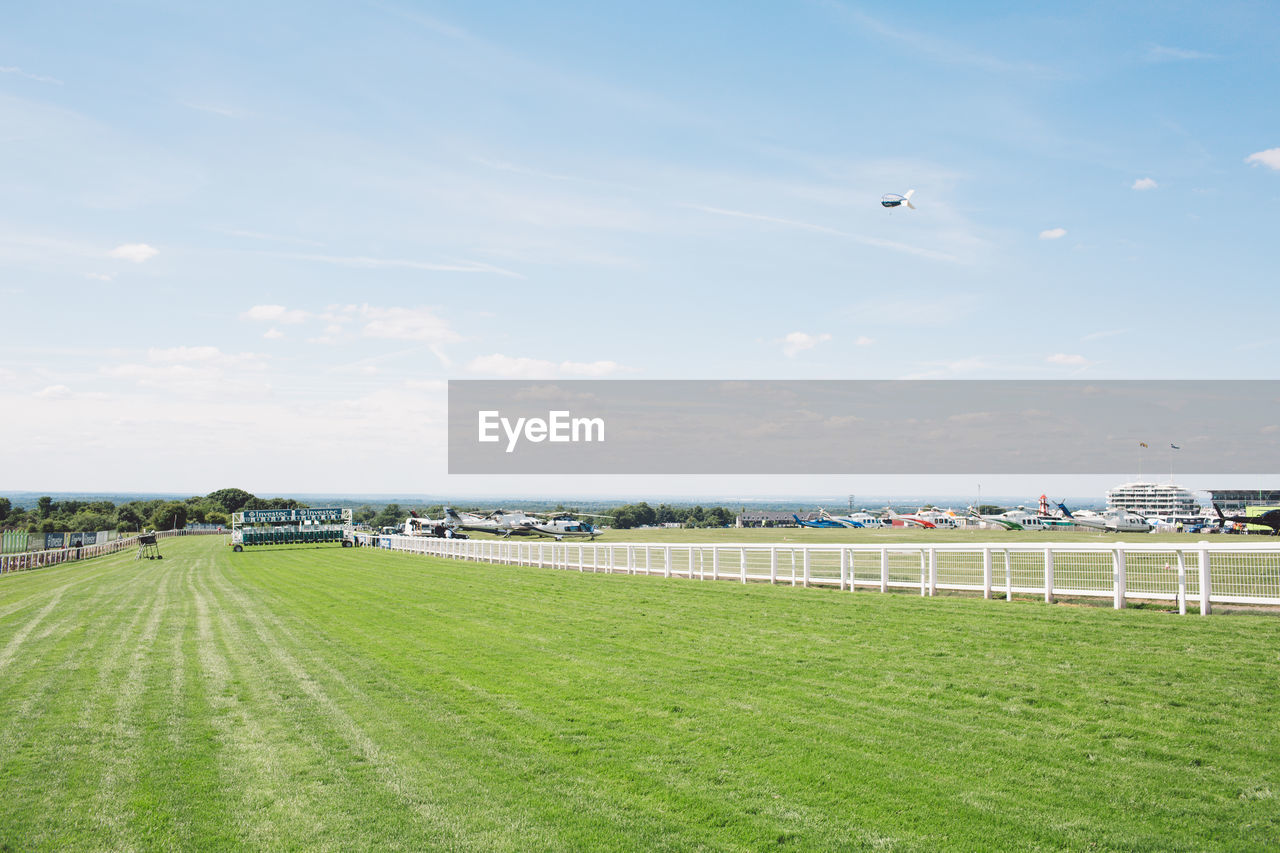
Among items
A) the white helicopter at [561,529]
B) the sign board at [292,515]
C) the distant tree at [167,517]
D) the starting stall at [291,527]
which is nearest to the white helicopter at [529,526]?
the white helicopter at [561,529]

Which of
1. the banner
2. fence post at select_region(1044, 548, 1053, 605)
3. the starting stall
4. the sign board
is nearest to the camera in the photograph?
fence post at select_region(1044, 548, 1053, 605)

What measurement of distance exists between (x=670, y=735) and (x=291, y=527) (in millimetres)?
66465

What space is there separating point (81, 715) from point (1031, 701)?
1084 cm

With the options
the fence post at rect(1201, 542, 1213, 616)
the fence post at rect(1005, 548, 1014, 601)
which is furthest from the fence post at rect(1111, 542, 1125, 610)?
the fence post at rect(1005, 548, 1014, 601)

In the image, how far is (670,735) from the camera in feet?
28.3

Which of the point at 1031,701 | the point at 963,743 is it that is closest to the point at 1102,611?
the point at 1031,701

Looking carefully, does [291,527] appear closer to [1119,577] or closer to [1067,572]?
[1067,572]

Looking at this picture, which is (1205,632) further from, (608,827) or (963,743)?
(608,827)

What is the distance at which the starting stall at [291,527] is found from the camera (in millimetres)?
66025

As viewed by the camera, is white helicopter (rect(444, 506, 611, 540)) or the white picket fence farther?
white helicopter (rect(444, 506, 611, 540))

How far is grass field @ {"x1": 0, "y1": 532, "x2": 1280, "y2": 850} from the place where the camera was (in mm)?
6320

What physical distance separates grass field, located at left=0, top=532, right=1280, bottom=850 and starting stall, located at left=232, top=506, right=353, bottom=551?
52476mm

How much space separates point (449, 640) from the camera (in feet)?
50.2

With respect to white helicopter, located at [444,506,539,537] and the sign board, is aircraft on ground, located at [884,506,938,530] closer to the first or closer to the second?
white helicopter, located at [444,506,539,537]
